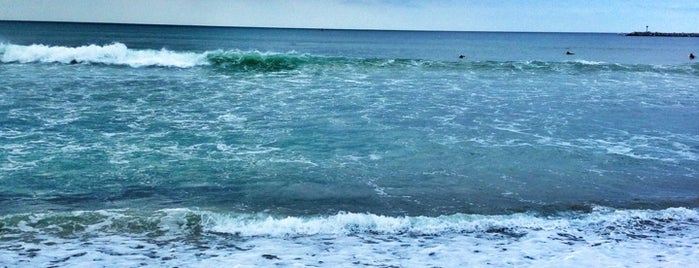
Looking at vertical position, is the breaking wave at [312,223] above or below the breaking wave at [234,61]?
below

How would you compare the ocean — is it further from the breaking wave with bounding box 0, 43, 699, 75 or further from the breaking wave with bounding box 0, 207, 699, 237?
the breaking wave with bounding box 0, 43, 699, 75

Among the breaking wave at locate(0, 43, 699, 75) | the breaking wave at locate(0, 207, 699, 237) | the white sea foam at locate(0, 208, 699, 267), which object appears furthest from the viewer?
the breaking wave at locate(0, 43, 699, 75)

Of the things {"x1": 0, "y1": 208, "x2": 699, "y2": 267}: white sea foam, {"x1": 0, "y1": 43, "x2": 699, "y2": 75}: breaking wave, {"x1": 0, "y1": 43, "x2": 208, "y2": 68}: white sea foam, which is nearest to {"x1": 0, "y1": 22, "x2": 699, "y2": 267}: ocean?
{"x1": 0, "y1": 208, "x2": 699, "y2": 267}: white sea foam

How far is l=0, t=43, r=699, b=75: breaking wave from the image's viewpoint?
100ft

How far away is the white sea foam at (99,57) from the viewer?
3045 cm

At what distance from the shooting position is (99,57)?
Answer: 31.4 m

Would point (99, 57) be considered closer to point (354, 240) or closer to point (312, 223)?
point (312, 223)

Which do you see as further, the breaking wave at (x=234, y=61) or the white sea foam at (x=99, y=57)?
the breaking wave at (x=234, y=61)

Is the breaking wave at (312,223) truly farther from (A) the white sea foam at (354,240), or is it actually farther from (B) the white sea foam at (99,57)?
(B) the white sea foam at (99,57)

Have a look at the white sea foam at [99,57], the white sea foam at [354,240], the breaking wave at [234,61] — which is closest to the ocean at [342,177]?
the white sea foam at [354,240]

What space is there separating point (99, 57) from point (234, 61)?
287 inches

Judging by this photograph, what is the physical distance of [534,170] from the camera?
36.7 ft

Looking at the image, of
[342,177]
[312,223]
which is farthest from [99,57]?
[312,223]

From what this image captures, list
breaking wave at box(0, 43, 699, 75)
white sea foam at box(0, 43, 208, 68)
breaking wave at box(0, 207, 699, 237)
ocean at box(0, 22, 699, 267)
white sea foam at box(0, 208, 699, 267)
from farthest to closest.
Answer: breaking wave at box(0, 43, 699, 75) < white sea foam at box(0, 43, 208, 68) < breaking wave at box(0, 207, 699, 237) < ocean at box(0, 22, 699, 267) < white sea foam at box(0, 208, 699, 267)
